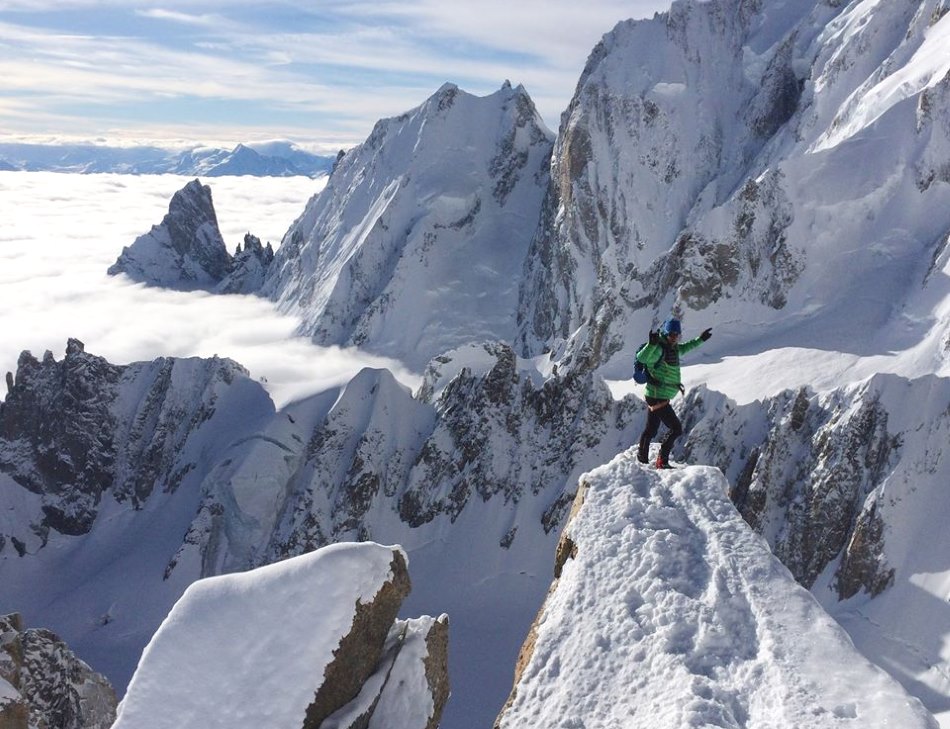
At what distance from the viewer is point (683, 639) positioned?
11727mm

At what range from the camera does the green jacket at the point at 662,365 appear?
17.6 m

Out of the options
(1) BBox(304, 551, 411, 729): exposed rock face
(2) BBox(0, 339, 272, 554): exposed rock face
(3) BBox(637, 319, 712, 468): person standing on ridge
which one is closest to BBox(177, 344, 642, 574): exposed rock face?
(2) BBox(0, 339, 272, 554): exposed rock face

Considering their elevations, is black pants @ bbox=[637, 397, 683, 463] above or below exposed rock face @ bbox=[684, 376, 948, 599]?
above

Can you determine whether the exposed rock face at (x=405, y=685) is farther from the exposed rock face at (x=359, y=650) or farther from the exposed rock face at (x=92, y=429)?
the exposed rock face at (x=92, y=429)

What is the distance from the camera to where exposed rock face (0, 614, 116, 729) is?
78.8 feet

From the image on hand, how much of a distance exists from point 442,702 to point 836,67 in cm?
10242

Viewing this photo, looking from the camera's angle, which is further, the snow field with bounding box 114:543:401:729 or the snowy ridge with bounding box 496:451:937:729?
Answer: the snow field with bounding box 114:543:401:729

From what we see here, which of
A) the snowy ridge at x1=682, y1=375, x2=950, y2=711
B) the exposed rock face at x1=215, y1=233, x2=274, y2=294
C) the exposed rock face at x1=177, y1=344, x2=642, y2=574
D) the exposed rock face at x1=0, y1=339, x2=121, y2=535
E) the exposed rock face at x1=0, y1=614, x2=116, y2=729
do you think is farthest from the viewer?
the exposed rock face at x1=215, y1=233, x2=274, y2=294

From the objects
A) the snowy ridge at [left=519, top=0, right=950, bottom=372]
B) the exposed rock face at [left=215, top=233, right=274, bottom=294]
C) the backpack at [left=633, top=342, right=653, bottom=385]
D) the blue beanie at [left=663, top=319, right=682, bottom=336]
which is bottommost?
the exposed rock face at [left=215, top=233, right=274, bottom=294]

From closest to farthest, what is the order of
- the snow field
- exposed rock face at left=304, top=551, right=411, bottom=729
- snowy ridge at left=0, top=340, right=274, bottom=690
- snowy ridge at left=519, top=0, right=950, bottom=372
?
the snow field, exposed rock face at left=304, top=551, right=411, bottom=729, snowy ridge at left=519, top=0, right=950, bottom=372, snowy ridge at left=0, top=340, right=274, bottom=690

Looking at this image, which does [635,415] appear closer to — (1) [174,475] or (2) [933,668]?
(2) [933,668]

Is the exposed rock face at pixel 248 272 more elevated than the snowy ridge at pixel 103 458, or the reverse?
the exposed rock face at pixel 248 272

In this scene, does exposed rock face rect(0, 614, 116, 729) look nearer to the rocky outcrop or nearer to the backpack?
the rocky outcrop

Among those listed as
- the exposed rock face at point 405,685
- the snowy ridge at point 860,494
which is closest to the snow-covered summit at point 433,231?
the snowy ridge at point 860,494
